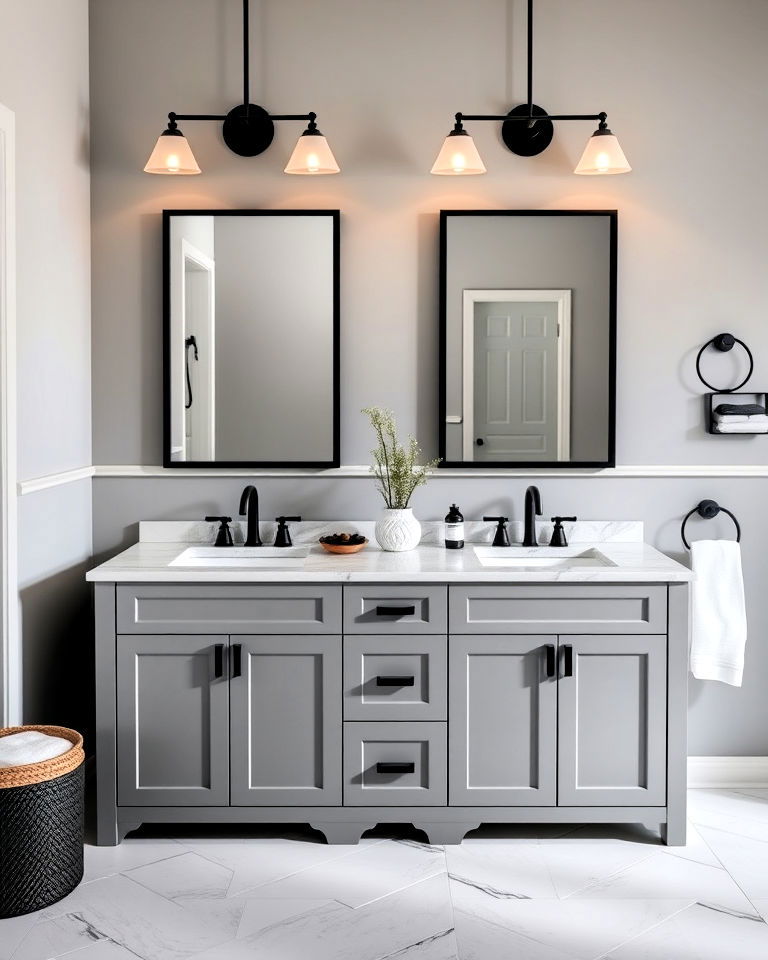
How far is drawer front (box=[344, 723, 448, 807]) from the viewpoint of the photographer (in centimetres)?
267

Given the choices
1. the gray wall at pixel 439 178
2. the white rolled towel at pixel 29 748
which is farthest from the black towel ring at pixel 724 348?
the white rolled towel at pixel 29 748

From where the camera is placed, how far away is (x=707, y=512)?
10.3 ft

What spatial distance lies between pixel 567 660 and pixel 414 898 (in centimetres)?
75

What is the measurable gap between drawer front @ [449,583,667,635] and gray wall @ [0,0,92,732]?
3.99ft

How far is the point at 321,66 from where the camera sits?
3113 mm

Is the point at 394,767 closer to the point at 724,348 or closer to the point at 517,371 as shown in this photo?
the point at 517,371

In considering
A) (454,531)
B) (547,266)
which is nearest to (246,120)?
(547,266)

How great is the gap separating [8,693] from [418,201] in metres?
1.96

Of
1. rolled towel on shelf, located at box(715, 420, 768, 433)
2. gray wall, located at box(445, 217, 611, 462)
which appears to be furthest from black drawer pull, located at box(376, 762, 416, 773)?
rolled towel on shelf, located at box(715, 420, 768, 433)

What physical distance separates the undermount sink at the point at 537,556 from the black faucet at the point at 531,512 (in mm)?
29

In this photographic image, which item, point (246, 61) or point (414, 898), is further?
point (246, 61)

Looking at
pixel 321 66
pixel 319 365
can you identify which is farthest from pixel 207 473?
pixel 321 66

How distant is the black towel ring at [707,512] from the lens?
3146 millimetres

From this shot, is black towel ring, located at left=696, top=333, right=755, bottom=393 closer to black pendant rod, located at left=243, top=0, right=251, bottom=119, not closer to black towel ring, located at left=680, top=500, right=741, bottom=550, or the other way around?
black towel ring, located at left=680, top=500, right=741, bottom=550
